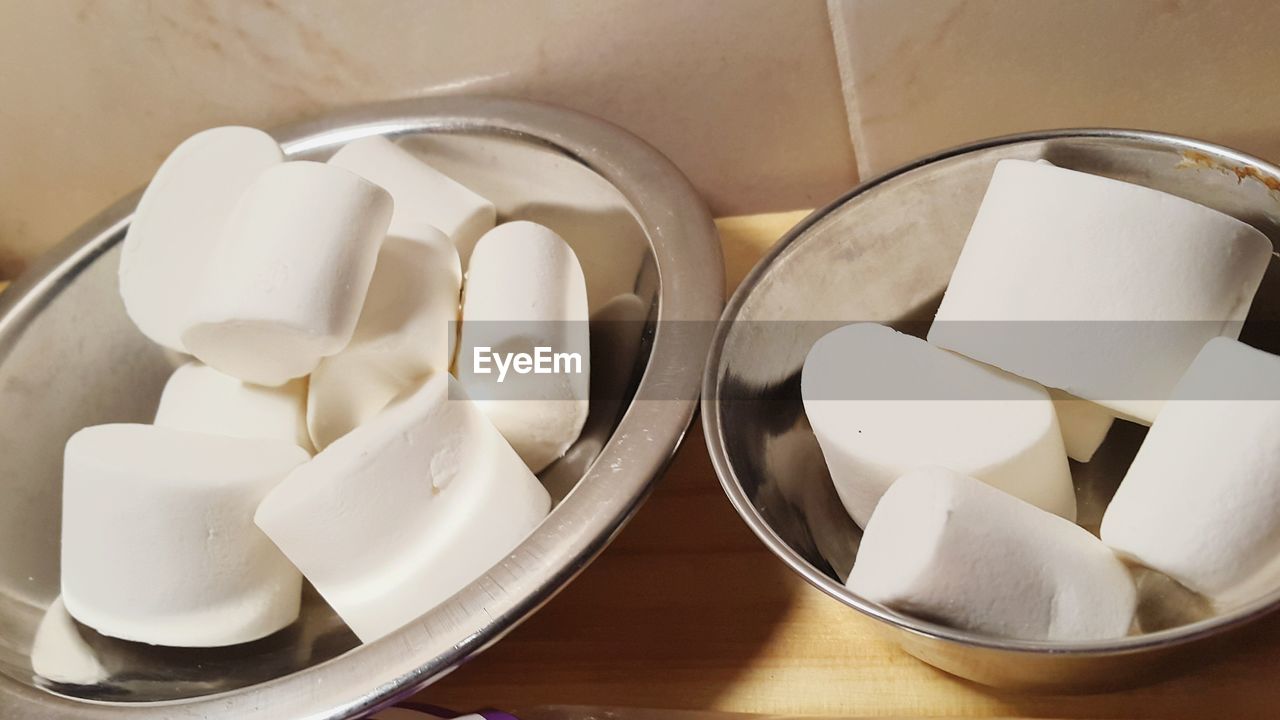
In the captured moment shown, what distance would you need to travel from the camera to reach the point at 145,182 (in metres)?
1.00

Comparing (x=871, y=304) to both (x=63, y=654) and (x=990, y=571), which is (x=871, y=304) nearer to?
(x=990, y=571)

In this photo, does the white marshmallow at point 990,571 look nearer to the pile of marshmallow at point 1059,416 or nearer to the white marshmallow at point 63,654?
the pile of marshmallow at point 1059,416

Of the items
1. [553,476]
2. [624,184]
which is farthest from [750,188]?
[553,476]

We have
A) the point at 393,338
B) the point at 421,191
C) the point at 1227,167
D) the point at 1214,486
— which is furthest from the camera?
the point at 421,191

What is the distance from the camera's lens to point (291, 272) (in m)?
0.66

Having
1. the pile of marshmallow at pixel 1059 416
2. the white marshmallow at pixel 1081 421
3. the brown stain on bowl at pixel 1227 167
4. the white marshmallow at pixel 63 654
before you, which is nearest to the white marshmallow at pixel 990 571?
the pile of marshmallow at pixel 1059 416

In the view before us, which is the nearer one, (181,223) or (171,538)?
(171,538)

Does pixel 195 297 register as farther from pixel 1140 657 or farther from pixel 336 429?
pixel 1140 657

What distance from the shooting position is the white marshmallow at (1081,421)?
0.62 meters

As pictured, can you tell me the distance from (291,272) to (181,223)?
191 mm

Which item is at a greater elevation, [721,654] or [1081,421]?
[1081,421]

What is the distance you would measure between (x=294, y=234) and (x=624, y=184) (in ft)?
0.82

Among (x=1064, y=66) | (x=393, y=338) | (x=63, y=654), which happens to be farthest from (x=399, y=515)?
(x=1064, y=66)

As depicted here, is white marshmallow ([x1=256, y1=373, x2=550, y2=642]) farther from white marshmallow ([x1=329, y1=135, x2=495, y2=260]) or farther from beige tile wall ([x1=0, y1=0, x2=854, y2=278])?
beige tile wall ([x1=0, y1=0, x2=854, y2=278])
